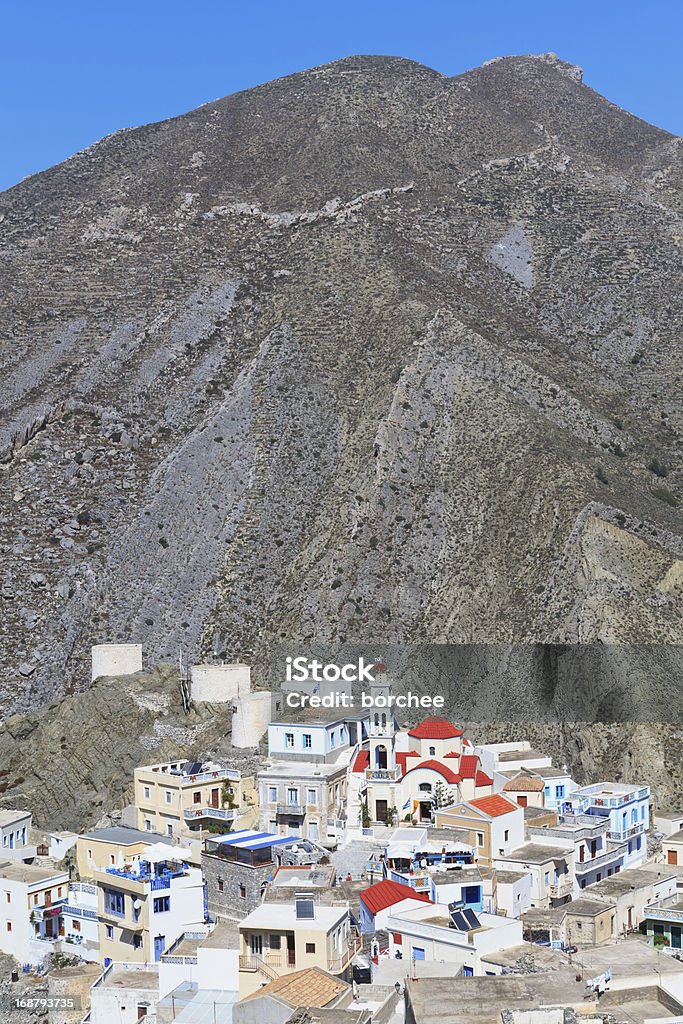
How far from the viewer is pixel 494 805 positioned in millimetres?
48750

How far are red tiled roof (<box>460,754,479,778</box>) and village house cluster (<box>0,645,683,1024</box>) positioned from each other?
3.3 inches

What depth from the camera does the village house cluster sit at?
36.5 m

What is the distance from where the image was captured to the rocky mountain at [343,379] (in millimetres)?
74250

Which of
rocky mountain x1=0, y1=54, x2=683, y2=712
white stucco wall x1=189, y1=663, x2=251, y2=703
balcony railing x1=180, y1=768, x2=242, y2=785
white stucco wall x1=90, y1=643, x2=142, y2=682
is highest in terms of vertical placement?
rocky mountain x1=0, y1=54, x2=683, y2=712

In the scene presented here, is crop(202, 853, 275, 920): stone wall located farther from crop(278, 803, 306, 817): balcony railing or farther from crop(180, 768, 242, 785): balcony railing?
crop(180, 768, 242, 785): balcony railing

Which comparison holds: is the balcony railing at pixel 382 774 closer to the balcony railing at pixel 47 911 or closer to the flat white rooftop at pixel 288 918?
the balcony railing at pixel 47 911

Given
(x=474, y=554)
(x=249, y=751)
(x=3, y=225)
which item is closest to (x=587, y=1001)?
(x=249, y=751)

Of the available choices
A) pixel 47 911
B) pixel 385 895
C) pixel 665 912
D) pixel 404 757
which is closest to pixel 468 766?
pixel 404 757

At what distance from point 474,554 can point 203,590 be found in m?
14.0

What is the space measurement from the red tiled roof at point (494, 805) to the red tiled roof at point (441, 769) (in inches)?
96.3

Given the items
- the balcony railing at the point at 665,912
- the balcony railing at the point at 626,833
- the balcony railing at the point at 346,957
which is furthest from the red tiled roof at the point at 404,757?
the balcony railing at the point at 346,957

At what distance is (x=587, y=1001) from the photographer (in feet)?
109

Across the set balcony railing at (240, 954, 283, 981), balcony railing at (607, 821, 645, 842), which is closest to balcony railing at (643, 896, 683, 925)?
balcony railing at (607, 821, 645, 842)

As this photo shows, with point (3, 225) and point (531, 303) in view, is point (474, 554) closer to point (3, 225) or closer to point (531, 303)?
point (531, 303)
